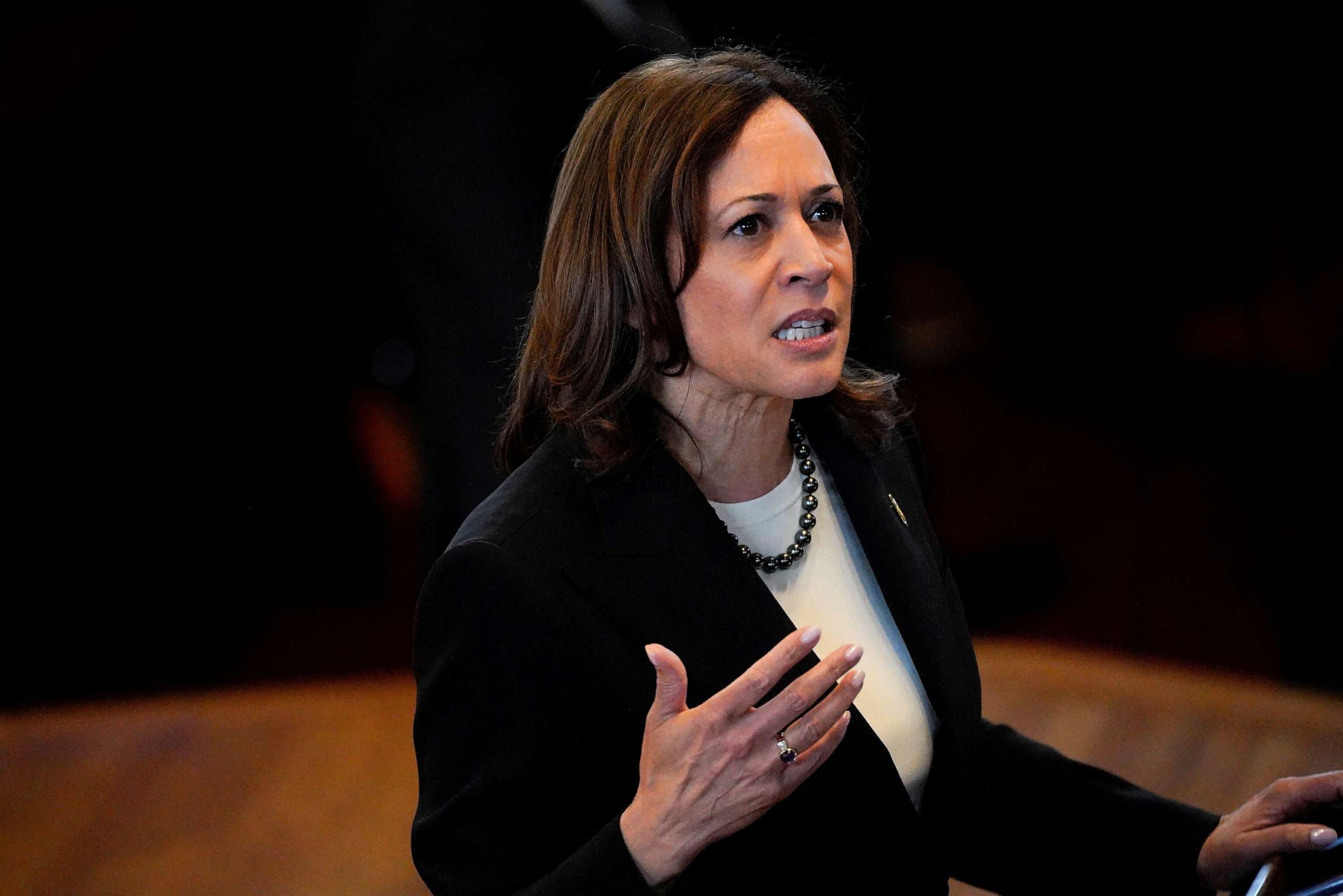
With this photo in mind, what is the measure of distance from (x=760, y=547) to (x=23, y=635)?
290 cm

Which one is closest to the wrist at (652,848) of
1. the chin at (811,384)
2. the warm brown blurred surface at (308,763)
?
the chin at (811,384)

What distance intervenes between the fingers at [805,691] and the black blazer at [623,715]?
18 centimetres

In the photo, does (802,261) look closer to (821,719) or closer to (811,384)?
(811,384)

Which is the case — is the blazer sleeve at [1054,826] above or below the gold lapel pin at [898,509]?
below

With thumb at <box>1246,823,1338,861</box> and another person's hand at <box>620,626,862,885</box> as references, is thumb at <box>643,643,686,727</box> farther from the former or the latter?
thumb at <box>1246,823,1338,861</box>

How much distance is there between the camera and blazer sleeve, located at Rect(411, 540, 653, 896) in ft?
4.18

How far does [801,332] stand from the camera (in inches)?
54.9

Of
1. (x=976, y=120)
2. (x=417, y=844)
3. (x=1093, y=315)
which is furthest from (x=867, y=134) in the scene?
(x=417, y=844)

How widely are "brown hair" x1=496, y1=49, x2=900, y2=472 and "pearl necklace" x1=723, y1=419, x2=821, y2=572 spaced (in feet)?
0.56

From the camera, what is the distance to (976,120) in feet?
13.0

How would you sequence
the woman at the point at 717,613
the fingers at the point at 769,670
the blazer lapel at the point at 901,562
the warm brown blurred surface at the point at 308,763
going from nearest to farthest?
the fingers at the point at 769,670
the woman at the point at 717,613
the blazer lapel at the point at 901,562
the warm brown blurred surface at the point at 308,763

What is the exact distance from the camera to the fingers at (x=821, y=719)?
46.1 inches

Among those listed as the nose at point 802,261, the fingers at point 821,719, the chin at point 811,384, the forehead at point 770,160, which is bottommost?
the fingers at point 821,719

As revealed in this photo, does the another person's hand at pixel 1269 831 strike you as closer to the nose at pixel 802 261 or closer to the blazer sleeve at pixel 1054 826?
the blazer sleeve at pixel 1054 826
